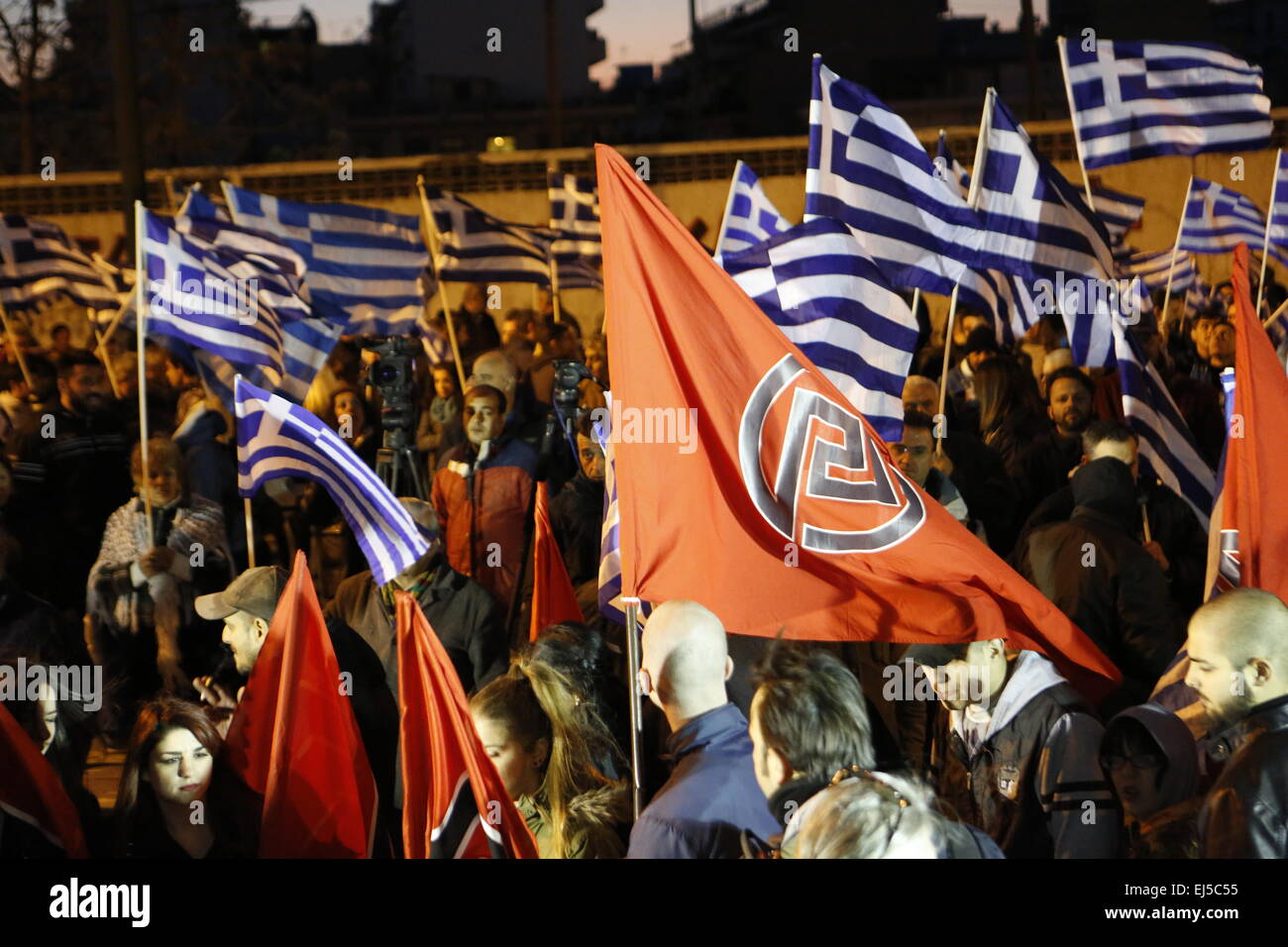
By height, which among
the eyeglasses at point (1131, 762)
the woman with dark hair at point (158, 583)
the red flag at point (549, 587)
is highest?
the red flag at point (549, 587)

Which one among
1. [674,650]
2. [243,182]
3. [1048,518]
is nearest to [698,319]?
[674,650]

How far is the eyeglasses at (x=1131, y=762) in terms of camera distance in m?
4.24

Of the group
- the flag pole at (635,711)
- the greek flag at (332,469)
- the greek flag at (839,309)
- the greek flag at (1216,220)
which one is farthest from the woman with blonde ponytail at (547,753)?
the greek flag at (1216,220)

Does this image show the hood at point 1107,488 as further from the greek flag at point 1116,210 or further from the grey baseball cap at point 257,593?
the greek flag at point 1116,210

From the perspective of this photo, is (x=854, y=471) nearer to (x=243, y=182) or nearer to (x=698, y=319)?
(x=698, y=319)

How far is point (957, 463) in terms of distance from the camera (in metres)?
7.67

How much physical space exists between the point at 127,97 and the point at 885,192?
668 centimetres

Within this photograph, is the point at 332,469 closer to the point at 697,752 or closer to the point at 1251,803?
the point at 697,752

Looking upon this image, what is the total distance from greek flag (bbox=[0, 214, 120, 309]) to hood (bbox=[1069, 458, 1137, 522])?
931cm

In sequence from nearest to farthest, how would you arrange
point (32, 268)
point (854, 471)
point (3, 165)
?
point (854, 471) → point (32, 268) → point (3, 165)

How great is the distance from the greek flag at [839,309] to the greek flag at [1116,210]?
6.99 m

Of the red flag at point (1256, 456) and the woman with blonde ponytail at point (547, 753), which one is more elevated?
the red flag at point (1256, 456)

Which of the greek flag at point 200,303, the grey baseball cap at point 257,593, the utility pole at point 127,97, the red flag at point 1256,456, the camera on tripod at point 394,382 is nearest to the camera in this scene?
the red flag at point 1256,456

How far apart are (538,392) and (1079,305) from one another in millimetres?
3706
